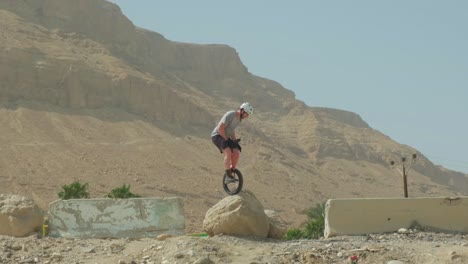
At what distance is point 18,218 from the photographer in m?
12.2

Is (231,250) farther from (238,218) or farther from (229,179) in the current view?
(229,179)

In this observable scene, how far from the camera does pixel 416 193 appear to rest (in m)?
78.6

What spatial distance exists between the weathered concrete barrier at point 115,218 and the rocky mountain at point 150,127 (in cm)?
3234

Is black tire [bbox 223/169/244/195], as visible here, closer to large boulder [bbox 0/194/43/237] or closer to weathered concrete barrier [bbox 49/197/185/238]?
weathered concrete barrier [bbox 49/197/185/238]

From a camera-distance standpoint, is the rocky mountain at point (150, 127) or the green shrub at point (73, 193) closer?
the green shrub at point (73, 193)

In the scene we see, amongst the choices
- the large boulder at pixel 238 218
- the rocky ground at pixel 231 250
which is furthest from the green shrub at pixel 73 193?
the large boulder at pixel 238 218

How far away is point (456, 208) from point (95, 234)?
5745 mm

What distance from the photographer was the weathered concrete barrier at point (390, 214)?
1236 centimetres

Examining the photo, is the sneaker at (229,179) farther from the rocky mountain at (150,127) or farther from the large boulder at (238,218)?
the rocky mountain at (150,127)

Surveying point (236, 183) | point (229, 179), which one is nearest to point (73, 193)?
point (236, 183)

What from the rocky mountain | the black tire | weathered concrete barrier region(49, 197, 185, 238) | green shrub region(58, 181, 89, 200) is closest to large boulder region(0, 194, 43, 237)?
weathered concrete barrier region(49, 197, 185, 238)

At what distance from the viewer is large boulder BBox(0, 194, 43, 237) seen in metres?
12.1

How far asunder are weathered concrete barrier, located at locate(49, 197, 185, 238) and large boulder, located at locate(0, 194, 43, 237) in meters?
0.28

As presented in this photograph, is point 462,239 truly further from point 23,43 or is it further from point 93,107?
point 23,43
